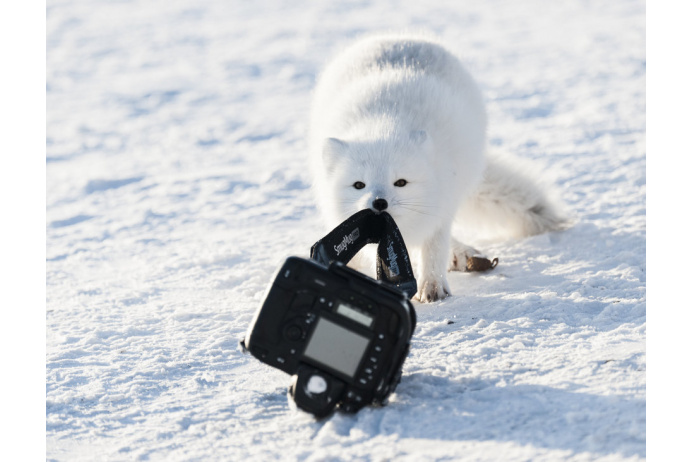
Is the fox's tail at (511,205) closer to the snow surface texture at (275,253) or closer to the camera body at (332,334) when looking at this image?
the snow surface texture at (275,253)

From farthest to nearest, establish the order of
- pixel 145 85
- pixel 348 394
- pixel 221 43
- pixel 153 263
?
pixel 221 43, pixel 145 85, pixel 153 263, pixel 348 394

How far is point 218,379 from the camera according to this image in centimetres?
271

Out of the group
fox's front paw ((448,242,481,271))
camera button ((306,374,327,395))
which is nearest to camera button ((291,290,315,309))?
camera button ((306,374,327,395))

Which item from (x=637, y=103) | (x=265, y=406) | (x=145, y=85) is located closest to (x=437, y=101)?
(x=265, y=406)

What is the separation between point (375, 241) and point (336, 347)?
2.84 ft

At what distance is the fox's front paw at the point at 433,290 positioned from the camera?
11.7ft

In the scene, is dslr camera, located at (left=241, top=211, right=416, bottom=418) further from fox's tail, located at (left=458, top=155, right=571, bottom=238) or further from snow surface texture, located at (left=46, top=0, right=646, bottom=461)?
fox's tail, located at (left=458, top=155, right=571, bottom=238)

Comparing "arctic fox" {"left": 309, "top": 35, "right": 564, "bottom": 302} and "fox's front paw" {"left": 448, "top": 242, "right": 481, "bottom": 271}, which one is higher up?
"arctic fox" {"left": 309, "top": 35, "right": 564, "bottom": 302}

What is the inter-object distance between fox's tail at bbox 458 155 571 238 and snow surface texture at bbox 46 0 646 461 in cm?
12

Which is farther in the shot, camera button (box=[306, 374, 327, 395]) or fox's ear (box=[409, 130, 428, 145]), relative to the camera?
fox's ear (box=[409, 130, 428, 145])

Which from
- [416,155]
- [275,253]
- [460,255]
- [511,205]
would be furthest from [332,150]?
[511,205]

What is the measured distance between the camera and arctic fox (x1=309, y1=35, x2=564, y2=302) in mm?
3207

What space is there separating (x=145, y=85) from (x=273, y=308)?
22.9 feet
